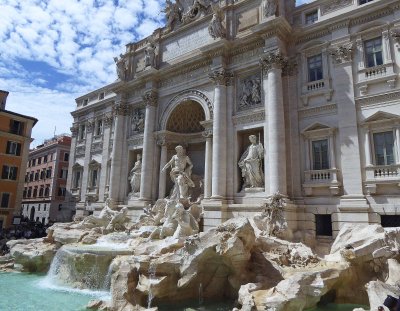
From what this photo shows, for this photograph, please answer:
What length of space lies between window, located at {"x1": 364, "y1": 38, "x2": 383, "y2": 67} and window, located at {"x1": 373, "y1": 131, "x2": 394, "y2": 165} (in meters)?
3.53

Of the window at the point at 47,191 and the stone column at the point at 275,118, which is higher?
the stone column at the point at 275,118

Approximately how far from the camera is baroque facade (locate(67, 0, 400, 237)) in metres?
15.4

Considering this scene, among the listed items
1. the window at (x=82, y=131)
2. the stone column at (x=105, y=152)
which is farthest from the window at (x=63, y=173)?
the stone column at (x=105, y=152)

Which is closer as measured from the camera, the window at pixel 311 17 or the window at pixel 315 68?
the window at pixel 315 68

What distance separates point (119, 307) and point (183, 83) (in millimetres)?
15561

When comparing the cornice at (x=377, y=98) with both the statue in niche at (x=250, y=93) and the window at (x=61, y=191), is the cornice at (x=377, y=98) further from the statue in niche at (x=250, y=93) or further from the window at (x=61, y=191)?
the window at (x=61, y=191)

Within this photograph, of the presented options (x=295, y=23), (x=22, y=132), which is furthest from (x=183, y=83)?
(x=22, y=132)

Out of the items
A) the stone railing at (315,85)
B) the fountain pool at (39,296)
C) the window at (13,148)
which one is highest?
the stone railing at (315,85)

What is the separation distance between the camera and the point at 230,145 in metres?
19.2

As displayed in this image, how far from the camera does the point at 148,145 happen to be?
23.3m

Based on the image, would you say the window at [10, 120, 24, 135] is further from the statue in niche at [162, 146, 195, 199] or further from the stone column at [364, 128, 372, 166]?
the stone column at [364, 128, 372, 166]

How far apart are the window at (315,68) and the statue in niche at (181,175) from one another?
337 inches

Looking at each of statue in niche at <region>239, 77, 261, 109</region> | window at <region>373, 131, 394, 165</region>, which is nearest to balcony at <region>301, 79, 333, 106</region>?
statue in niche at <region>239, 77, 261, 109</region>

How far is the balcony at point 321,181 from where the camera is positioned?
15.8 metres
